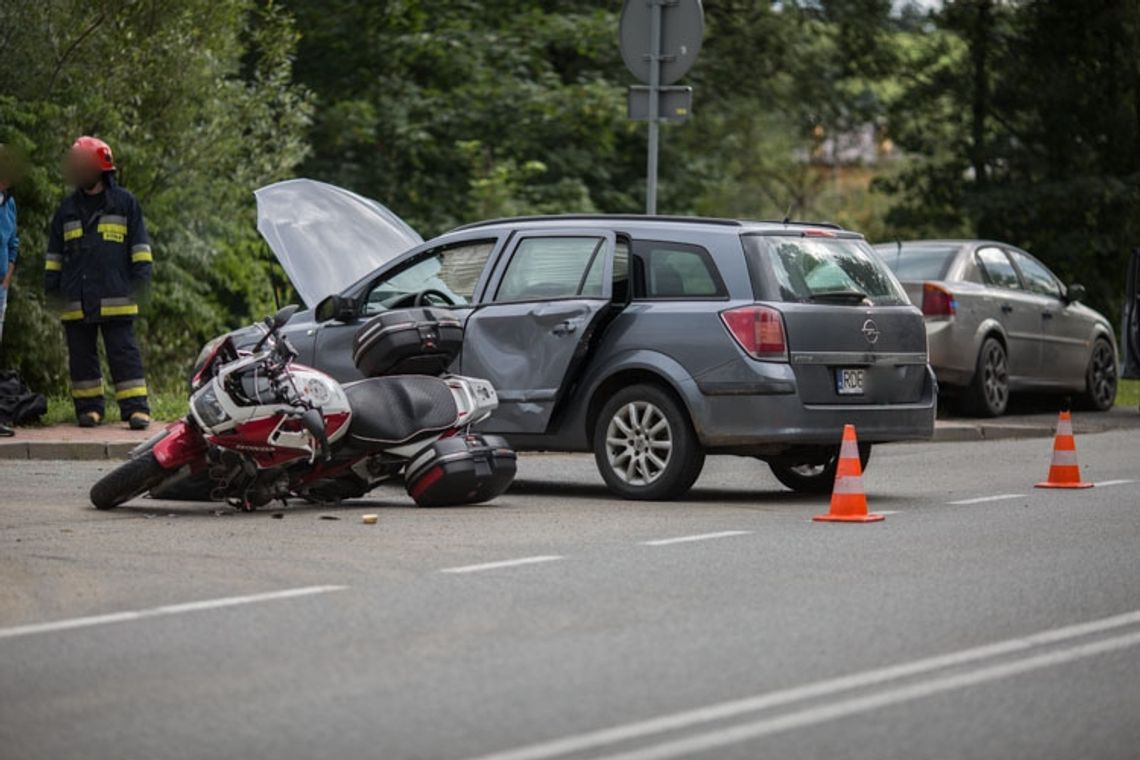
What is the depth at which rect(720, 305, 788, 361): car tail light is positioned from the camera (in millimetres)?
11875

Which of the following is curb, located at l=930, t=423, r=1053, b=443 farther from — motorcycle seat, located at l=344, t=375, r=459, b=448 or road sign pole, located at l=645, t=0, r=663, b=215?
motorcycle seat, located at l=344, t=375, r=459, b=448

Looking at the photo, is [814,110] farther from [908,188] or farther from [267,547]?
[267,547]

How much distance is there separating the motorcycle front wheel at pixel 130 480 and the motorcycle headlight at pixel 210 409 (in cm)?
43

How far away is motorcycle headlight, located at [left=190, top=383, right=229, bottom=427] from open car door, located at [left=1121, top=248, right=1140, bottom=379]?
11524 mm

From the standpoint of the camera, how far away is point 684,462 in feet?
39.4

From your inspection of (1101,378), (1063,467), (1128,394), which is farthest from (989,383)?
(1063,467)

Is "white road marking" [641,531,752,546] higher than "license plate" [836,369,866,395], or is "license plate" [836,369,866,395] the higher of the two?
"license plate" [836,369,866,395]

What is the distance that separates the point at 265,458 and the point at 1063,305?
11422 mm

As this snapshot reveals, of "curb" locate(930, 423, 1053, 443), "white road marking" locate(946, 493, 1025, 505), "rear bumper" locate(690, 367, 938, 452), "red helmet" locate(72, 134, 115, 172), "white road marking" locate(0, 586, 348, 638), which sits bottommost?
"curb" locate(930, 423, 1053, 443)

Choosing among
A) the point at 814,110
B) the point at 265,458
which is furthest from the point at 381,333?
the point at 814,110

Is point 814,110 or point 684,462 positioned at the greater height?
point 814,110

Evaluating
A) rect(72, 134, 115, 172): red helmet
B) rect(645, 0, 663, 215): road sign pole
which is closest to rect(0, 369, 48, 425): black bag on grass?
rect(72, 134, 115, 172): red helmet

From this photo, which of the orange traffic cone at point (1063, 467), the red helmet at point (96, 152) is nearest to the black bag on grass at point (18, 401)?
the red helmet at point (96, 152)

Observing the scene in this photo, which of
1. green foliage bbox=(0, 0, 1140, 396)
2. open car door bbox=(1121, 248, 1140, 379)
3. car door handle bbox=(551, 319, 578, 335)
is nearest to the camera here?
car door handle bbox=(551, 319, 578, 335)
